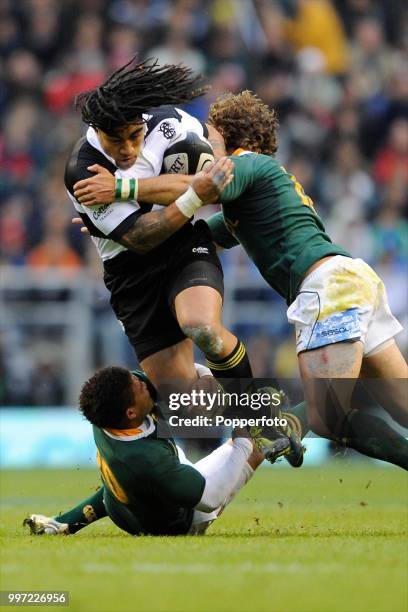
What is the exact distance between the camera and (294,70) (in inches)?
720

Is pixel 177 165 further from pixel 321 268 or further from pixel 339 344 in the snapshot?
pixel 339 344

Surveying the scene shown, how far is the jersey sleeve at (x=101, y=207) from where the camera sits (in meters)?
7.67

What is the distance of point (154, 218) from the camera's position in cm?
759

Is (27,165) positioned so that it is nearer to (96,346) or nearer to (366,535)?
(96,346)

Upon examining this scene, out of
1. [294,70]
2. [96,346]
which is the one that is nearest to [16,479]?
[96,346]

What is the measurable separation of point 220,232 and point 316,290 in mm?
1117

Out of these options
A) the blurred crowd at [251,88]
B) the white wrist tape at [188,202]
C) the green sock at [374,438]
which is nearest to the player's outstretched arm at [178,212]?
the white wrist tape at [188,202]

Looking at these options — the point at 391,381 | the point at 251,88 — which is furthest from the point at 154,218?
the point at 251,88

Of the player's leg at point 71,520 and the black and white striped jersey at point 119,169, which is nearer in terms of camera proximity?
the player's leg at point 71,520

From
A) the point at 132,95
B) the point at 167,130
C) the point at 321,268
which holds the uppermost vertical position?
the point at 132,95

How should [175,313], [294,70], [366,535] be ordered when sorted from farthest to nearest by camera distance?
1. [294,70]
2. [175,313]
3. [366,535]

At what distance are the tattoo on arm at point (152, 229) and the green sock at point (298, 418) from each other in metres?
1.26

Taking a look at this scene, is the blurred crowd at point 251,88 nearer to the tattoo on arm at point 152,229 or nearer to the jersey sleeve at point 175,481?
the tattoo on arm at point 152,229

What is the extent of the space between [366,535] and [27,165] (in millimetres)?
10645
